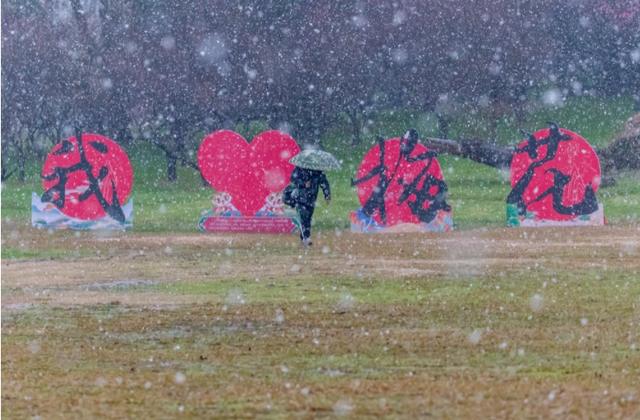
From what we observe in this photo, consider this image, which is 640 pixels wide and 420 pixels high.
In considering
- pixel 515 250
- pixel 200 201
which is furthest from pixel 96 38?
pixel 515 250

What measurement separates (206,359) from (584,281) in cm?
698

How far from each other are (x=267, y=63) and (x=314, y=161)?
2190 cm

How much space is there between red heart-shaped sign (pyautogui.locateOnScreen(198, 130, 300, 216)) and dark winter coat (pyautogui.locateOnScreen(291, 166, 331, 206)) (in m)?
1.93

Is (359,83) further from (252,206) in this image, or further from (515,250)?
(515,250)

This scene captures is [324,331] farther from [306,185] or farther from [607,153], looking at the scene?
[607,153]

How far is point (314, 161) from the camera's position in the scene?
23.3 metres

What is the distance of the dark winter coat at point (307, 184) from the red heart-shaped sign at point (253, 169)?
6.33ft

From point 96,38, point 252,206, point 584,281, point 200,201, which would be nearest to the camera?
point 584,281

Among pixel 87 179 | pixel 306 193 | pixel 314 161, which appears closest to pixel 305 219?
pixel 306 193

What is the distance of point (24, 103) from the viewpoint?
47000mm

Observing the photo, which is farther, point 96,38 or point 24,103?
point 96,38

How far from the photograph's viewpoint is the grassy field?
A: 9.60m

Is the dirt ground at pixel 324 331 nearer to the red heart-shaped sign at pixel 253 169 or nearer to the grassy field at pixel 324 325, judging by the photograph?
the grassy field at pixel 324 325

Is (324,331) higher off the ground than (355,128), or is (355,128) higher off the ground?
(355,128)
